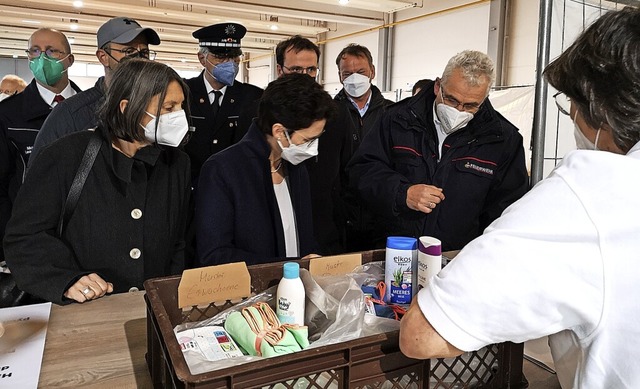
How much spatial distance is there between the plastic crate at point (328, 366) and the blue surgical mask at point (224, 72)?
190cm

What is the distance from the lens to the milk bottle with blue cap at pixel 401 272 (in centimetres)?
125

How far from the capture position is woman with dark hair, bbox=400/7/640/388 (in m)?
0.67

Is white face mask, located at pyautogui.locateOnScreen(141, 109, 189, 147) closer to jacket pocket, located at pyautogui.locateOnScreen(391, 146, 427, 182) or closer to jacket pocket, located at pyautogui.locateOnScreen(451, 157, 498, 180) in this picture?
jacket pocket, located at pyautogui.locateOnScreen(391, 146, 427, 182)

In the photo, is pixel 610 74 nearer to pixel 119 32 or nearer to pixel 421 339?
pixel 421 339

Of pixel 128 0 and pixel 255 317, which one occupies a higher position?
pixel 128 0

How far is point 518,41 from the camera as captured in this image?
286 inches

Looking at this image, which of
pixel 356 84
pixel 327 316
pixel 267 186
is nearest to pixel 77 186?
pixel 267 186

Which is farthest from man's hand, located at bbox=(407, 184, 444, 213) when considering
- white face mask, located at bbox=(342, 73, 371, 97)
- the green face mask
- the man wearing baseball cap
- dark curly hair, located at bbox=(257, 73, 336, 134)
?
the green face mask

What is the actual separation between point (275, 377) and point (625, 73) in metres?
0.70

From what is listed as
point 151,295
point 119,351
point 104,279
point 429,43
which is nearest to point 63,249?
point 104,279

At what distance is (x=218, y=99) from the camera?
112 inches

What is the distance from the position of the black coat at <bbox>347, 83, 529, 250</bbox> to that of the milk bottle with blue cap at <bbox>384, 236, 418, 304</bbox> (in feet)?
1.99

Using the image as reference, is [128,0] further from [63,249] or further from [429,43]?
[63,249]

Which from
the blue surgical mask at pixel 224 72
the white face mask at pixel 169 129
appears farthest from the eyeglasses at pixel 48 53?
the white face mask at pixel 169 129
